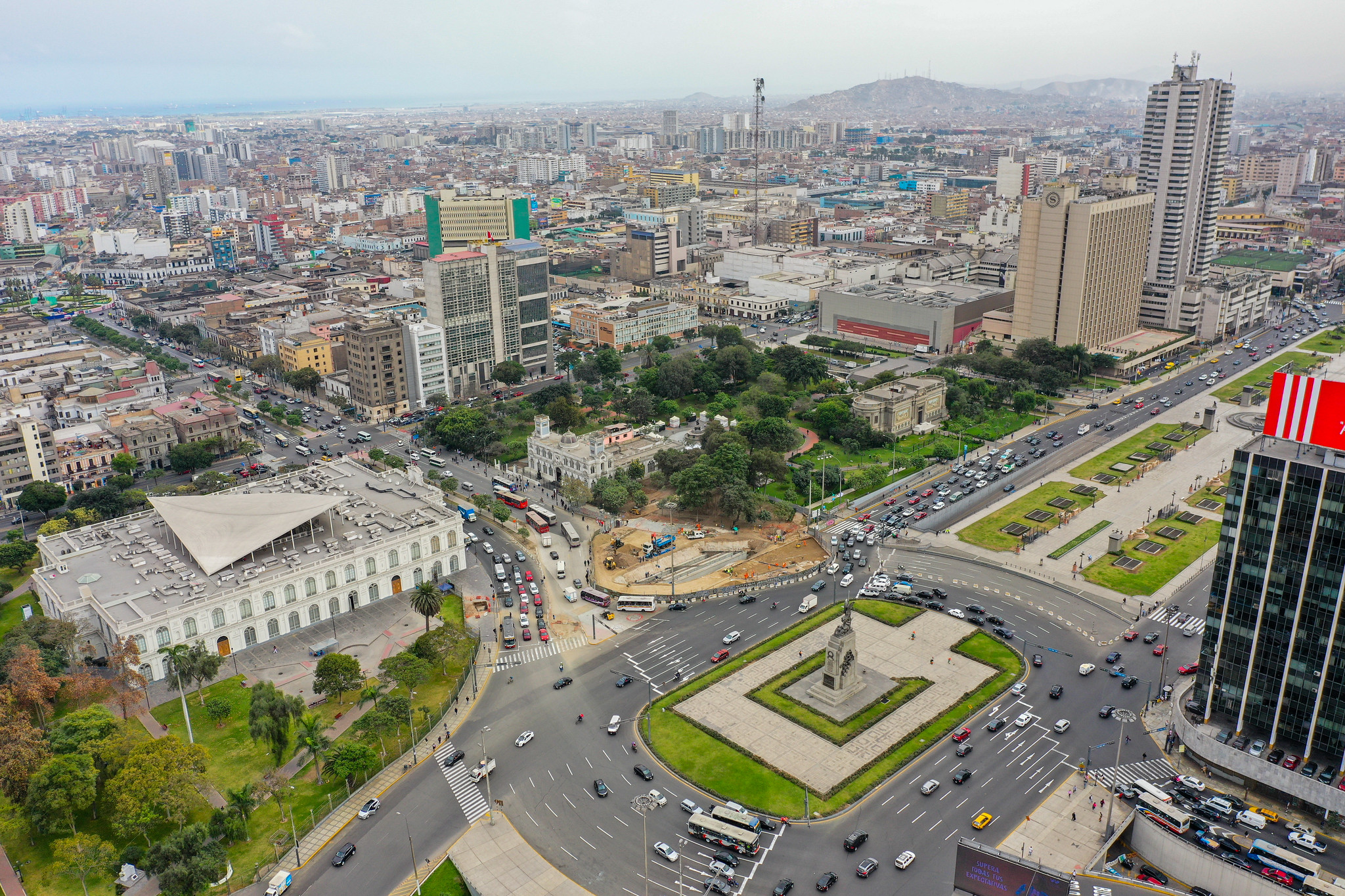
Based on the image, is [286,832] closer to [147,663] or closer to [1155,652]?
[147,663]

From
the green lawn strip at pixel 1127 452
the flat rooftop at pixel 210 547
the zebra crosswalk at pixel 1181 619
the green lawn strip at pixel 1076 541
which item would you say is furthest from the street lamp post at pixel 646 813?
the green lawn strip at pixel 1127 452

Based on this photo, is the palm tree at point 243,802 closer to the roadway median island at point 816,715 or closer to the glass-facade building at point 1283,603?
the roadway median island at point 816,715

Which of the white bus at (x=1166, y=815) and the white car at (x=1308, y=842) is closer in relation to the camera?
the white car at (x=1308, y=842)

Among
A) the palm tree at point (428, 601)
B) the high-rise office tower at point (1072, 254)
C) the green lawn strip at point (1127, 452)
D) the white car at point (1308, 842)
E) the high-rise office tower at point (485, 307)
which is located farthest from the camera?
the high-rise office tower at point (1072, 254)

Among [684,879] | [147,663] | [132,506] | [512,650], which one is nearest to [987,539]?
[512,650]

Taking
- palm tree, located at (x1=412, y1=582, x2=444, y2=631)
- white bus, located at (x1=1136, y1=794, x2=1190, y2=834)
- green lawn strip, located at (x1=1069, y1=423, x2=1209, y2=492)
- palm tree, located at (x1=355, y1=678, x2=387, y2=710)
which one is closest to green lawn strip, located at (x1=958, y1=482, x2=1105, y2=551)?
green lawn strip, located at (x1=1069, y1=423, x2=1209, y2=492)

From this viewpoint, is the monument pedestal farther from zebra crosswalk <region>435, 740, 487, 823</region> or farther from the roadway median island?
zebra crosswalk <region>435, 740, 487, 823</region>
